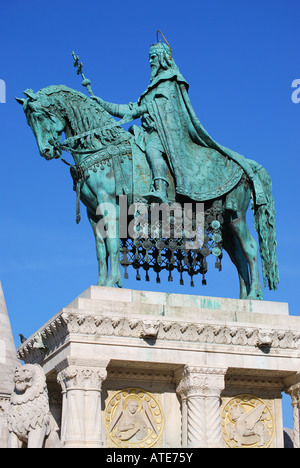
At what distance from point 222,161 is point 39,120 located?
4.43 m

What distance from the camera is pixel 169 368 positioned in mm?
20453

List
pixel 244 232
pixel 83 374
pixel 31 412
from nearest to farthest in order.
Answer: pixel 31 412, pixel 83 374, pixel 244 232

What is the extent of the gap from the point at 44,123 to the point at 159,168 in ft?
9.24

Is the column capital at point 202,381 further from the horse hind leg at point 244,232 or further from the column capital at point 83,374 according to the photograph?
the horse hind leg at point 244,232

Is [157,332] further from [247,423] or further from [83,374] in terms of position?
[247,423]

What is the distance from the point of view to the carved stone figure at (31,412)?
1866cm

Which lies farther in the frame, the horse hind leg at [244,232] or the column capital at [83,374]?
the horse hind leg at [244,232]

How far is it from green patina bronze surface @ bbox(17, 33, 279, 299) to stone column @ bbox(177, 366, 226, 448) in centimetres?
→ 249

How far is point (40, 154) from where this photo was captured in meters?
21.8

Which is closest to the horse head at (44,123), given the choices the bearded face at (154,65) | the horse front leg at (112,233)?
the horse front leg at (112,233)

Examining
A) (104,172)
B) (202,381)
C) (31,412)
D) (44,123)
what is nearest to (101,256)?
(104,172)
